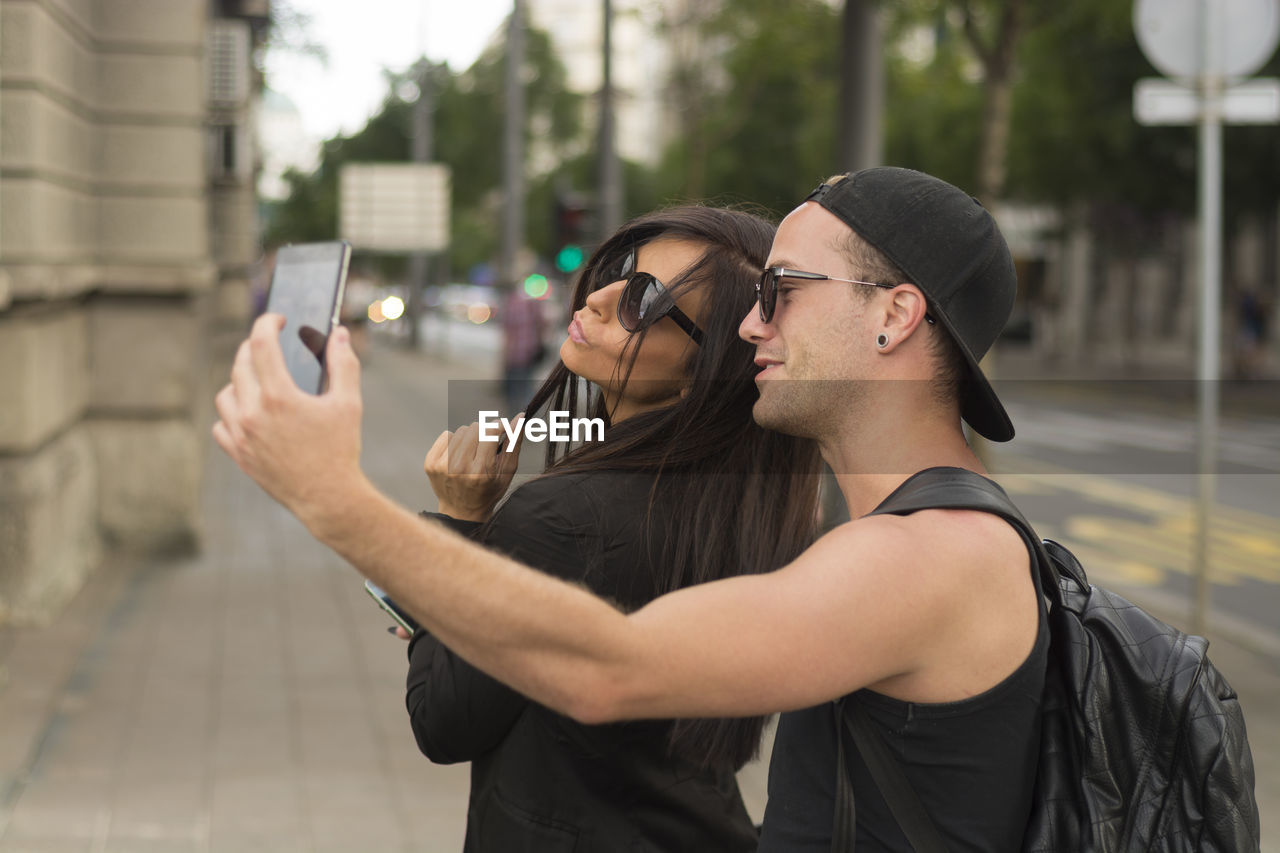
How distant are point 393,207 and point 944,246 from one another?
89.7 feet

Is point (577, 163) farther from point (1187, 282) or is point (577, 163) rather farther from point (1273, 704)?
point (1273, 704)

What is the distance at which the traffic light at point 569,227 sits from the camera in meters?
16.1

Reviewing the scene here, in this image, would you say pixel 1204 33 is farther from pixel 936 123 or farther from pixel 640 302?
pixel 936 123

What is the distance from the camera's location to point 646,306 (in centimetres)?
204

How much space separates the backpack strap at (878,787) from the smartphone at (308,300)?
647 mm

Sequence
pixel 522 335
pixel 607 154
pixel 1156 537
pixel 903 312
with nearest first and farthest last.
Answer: pixel 903 312 → pixel 1156 537 → pixel 607 154 → pixel 522 335

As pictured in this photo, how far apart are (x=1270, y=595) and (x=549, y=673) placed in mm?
8544

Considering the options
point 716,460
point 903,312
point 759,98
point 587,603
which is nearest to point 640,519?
point 716,460

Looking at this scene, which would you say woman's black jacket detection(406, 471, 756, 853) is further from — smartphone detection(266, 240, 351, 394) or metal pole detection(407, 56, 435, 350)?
metal pole detection(407, 56, 435, 350)

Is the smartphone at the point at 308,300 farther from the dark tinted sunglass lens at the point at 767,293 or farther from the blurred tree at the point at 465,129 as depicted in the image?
the blurred tree at the point at 465,129

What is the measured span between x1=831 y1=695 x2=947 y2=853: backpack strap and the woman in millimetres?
416

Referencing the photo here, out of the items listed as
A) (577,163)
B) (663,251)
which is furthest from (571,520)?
(577,163)

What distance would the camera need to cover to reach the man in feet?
4.29

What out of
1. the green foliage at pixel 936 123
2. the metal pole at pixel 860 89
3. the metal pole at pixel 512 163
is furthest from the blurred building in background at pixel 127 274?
the green foliage at pixel 936 123
